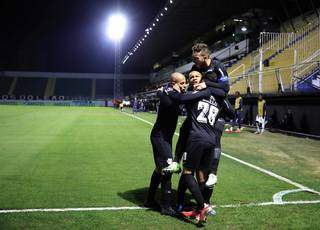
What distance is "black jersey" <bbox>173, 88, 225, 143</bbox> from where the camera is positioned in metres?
5.94

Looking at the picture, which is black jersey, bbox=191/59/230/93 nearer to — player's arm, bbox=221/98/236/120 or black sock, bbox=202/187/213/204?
player's arm, bbox=221/98/236/120

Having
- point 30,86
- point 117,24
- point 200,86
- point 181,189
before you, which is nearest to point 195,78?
point 200,86

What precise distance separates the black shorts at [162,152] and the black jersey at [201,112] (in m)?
0.66

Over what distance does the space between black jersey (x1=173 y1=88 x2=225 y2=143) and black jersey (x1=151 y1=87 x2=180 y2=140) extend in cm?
28

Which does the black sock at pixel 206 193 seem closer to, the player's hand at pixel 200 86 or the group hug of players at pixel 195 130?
the group hug of players at pixel 195 130

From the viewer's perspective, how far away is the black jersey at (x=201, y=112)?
5.94 m

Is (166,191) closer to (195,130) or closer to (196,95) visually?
(195,130)

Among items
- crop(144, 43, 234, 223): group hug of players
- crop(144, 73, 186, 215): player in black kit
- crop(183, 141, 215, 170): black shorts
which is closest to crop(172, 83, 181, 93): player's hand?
crop(144, 43, 234, 223): group hug of players

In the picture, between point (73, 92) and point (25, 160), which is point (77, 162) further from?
point (73, 92)

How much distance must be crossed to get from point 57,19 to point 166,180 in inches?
2803

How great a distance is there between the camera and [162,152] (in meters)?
6.59

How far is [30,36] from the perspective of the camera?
78.8 meters

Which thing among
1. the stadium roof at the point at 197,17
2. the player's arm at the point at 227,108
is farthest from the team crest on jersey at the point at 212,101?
the stadium roof at the point at 197,17

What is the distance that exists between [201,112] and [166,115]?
0.73 meters
